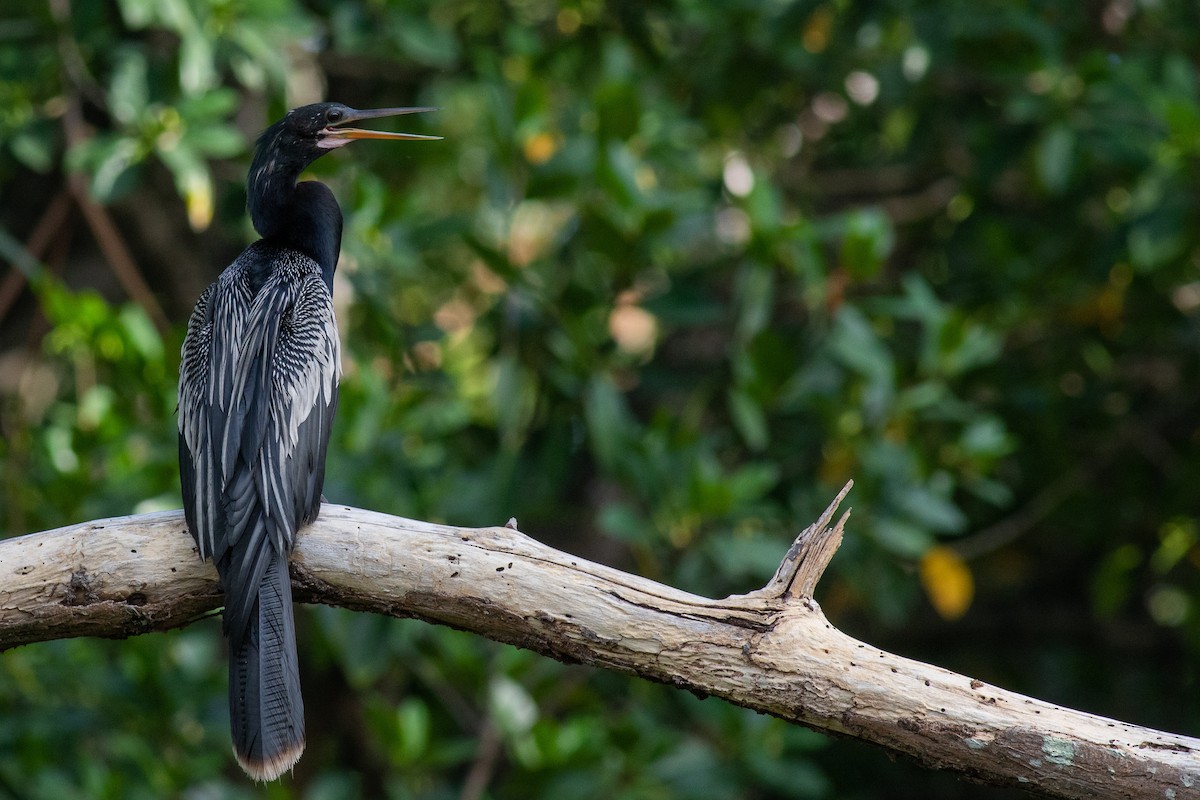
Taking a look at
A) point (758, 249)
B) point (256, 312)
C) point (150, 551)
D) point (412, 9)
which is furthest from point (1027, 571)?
point (150, 551)

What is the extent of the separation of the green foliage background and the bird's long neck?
399mm

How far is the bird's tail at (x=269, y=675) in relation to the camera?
98.4 inches

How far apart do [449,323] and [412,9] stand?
4.68 ft

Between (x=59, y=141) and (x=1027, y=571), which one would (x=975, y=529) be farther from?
(x=59, y=141)

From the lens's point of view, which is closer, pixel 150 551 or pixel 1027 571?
pixel 150 551

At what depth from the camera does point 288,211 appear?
3551 mm

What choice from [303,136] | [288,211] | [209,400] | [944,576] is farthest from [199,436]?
[944,576]

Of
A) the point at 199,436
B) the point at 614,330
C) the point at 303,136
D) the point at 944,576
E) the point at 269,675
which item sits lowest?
the point at 944,576

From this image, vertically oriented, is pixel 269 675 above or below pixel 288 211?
below

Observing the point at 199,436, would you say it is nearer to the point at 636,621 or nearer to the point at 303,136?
the point at 303,136

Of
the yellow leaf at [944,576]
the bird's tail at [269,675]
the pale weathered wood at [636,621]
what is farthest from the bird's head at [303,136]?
the yellow leaf at [944,576]

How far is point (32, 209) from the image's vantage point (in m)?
5.25

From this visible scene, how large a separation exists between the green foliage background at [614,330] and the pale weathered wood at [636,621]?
137cm

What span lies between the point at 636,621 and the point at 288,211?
182 centimetres
